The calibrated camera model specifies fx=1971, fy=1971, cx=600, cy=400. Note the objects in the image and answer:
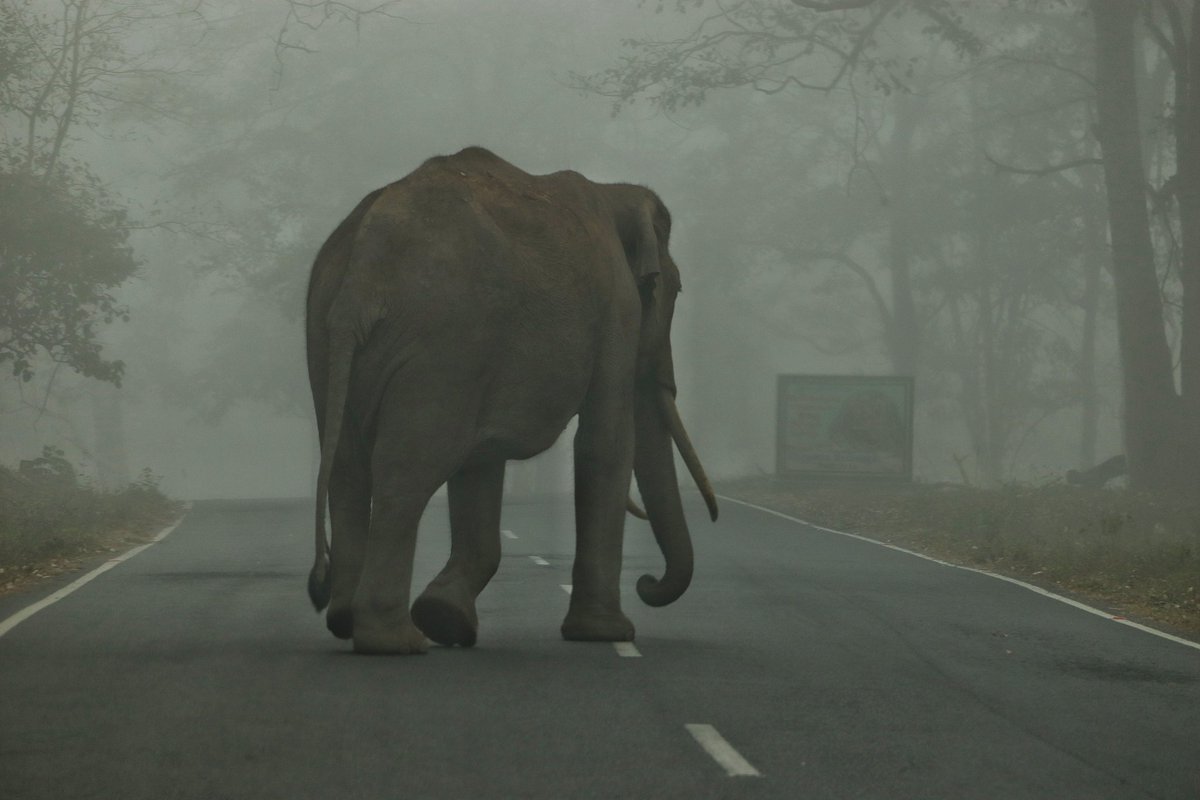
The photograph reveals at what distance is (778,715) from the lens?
870 centimetres

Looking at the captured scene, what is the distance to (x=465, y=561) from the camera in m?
11.1

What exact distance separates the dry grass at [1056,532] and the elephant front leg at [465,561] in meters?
5.10

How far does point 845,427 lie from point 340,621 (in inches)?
1052

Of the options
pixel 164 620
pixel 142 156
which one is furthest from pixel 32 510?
pixel 142 156

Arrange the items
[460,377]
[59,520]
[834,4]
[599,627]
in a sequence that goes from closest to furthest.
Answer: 1. [460,377]
2. [599,627]
3. [59,520]
4. [834,4]

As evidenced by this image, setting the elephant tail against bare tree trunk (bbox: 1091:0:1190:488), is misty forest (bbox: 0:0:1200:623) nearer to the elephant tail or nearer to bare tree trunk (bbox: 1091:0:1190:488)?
bare tree trunk (bbox: 1091:0:1190:488)

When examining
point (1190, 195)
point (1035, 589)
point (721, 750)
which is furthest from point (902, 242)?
point (721, 750)

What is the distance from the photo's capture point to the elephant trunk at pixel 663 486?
1222 cm

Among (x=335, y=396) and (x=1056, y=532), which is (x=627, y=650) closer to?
(x=335, y=396)

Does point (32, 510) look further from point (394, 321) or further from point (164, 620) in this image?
point (394, 321)

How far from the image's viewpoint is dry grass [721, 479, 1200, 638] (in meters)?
16.7

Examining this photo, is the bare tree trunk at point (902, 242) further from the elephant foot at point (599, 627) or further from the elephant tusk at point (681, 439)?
the elephant foot at point (599, 627)

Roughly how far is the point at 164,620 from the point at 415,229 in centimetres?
356

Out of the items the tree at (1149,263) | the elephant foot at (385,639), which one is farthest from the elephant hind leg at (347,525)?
the tree at (1149,263)
